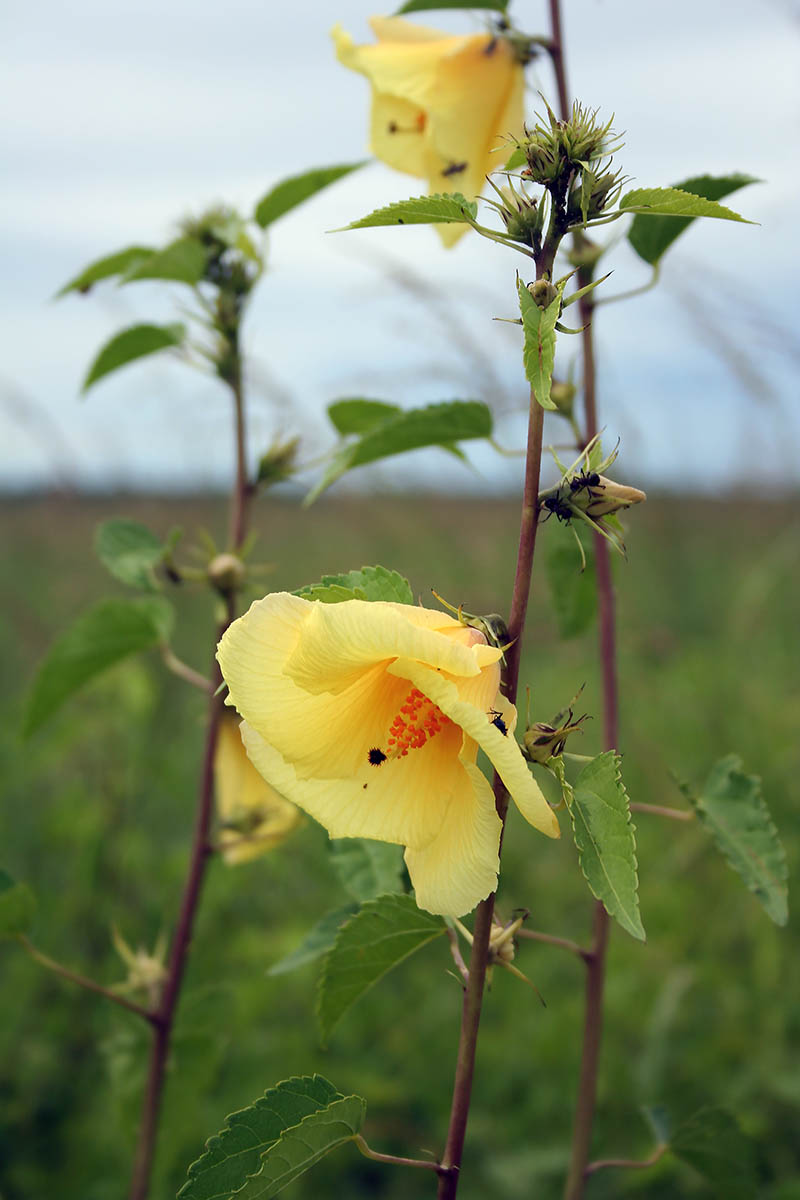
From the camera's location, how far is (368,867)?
1.07m

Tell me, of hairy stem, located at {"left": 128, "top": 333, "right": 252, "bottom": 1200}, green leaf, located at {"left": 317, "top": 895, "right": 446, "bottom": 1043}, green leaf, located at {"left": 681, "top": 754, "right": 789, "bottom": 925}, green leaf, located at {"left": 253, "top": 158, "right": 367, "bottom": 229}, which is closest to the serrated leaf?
green leaf, located at {"left": 317, "top": 895, "right": 446, "bottom": 1043}

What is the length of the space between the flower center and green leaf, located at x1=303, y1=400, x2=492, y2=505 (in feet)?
1.04

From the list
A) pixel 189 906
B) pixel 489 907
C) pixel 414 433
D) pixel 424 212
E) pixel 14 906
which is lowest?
pixel 189 906

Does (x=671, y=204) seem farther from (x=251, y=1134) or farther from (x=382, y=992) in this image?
(x=382, y=992)

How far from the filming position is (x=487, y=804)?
68 cm

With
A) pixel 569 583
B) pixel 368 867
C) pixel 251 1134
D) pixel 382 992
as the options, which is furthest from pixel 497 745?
pixel 382 992

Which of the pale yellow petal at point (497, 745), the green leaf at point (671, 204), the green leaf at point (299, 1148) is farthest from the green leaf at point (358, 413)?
the green leaf at point (299, 1148)

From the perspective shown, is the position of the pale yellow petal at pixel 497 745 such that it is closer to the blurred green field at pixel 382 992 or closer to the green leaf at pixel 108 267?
the blurred green field at pixel 382 992

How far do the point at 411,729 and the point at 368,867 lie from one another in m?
0.37

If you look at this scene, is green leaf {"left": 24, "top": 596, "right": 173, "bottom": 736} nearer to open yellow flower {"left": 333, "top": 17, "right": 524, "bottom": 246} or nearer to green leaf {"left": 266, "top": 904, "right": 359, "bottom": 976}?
green leaf {"left": 266, "top": 904, "right": 359, "bottom": 976}

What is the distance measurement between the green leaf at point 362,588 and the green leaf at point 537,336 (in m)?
0.19

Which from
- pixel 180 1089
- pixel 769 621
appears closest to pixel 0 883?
pixel 180 1089

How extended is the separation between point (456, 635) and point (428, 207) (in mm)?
301

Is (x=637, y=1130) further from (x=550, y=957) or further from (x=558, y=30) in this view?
(x=558, y=30)
